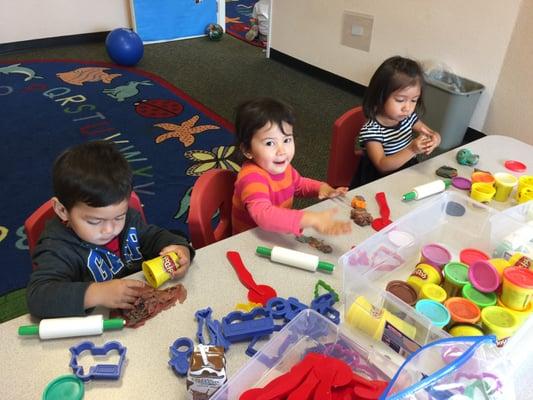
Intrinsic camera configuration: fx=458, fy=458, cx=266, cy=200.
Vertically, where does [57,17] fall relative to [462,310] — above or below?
below

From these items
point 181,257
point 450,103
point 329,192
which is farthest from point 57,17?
point 181,257

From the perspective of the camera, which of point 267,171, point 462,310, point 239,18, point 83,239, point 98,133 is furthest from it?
point 239,18

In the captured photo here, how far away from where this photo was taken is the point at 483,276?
78cm

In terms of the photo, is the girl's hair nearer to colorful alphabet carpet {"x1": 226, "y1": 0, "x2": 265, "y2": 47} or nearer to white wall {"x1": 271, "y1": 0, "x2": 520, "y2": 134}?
white wall {"x1": 271, "y1": 0, "x2": 520, "y2": 134}

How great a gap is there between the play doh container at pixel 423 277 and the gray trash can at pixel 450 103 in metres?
1.85

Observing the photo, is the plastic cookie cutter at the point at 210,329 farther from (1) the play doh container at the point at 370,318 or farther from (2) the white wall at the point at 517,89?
(2) the white wall at the point at 517,89

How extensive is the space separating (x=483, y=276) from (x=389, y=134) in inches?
28.9

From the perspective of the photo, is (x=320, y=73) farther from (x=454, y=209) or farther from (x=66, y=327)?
(x=66, y=327)

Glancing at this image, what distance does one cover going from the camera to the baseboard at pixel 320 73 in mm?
3207

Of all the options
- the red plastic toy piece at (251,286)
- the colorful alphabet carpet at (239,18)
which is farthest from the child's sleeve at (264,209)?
the colorful alphabet carpet at (239,18)

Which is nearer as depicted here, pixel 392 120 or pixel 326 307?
pixel 326 307

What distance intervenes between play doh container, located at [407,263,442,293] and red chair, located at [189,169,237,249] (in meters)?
0.47

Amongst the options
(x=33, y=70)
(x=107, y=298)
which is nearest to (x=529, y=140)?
(x=107, y=298)

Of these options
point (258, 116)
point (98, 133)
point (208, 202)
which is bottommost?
point (98, 133)
